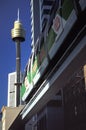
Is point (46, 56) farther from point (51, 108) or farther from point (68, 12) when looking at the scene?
point (51, 108)

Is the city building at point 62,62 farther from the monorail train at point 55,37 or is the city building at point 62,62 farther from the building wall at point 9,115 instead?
the building wall at point 9,115

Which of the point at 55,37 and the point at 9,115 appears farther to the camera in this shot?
the point at 9,115

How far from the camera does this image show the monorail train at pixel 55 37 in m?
16.3

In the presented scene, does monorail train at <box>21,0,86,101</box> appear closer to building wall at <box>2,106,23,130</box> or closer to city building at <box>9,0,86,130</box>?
city building at <box>9,0,86,130</box>

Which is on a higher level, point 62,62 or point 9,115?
point 9,115

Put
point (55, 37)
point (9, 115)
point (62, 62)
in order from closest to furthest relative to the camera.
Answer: point (62, 62) → point (55, 37) → point (9, 115)

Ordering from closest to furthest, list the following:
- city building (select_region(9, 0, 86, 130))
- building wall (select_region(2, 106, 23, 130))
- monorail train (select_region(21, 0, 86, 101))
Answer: city building (select_region(9, 0, 86, 130)), monorail train (select_region(21, 0, 86, 101)), building wall (select_region(2, 106, 23, 130))

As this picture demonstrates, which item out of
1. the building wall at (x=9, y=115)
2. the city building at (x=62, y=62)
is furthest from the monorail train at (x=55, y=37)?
the building wall at (x=9, y=115)

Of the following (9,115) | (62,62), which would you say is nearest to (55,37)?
(62,62)

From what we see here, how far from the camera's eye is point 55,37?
1888 centimetres

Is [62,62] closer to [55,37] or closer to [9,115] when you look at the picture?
[55,37]

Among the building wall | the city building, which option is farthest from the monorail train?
the building wall

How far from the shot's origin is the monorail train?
16266mm

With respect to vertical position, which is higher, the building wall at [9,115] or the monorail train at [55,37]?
the building wall at [9,115]
